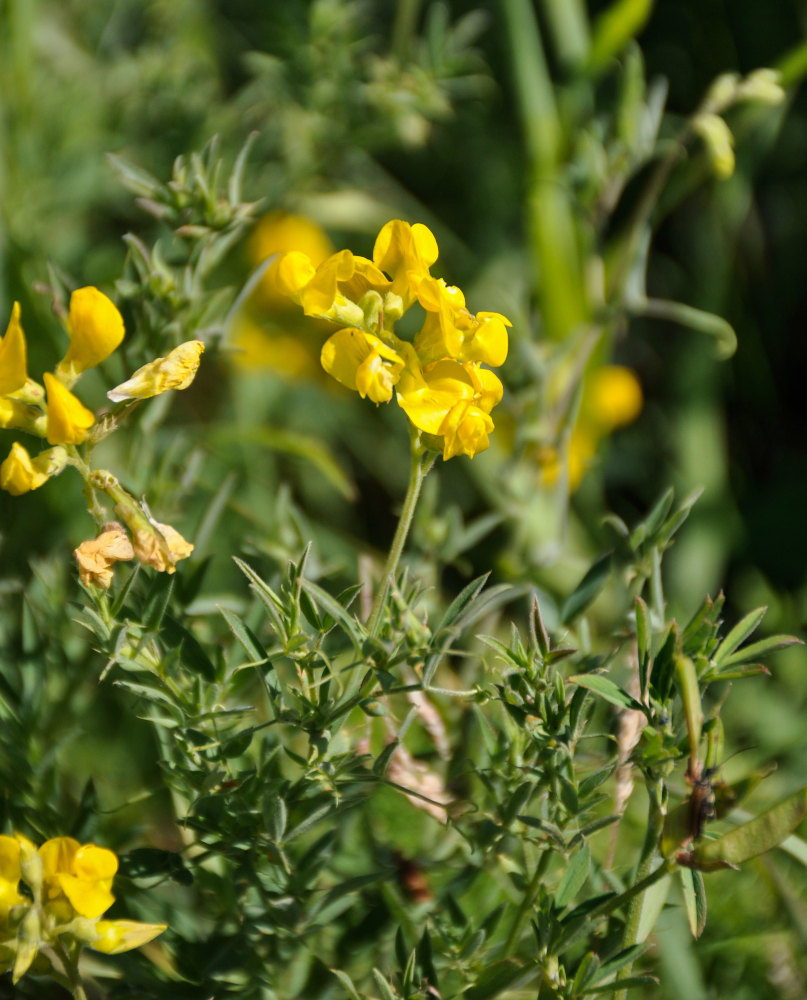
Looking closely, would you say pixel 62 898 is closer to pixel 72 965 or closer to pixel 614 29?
pixel 72 965

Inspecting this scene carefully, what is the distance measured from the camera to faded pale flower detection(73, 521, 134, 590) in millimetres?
879

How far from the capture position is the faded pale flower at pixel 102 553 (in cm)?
88

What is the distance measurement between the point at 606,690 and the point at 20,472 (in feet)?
1.93

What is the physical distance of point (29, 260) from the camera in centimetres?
181

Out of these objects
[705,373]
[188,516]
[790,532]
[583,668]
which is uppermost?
[583,668]

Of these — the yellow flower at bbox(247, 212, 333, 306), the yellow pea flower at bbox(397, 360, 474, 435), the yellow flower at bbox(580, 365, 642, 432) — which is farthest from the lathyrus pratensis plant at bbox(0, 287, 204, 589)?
the yellow flower at bbox(247, 212, 333, 306)

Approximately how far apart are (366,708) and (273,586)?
1.04 ft

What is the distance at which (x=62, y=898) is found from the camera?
917mm

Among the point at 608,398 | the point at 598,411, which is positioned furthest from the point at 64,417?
the point at 608,398

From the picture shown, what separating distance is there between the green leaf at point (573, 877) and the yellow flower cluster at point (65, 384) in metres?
0.62

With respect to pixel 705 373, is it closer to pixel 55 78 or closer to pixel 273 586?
pixel 273 586

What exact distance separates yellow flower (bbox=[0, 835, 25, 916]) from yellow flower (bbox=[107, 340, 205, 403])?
0.44 metres

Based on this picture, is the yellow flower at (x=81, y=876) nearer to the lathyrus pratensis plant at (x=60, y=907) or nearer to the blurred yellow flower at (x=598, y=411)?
the lathyrus pratensis plant at (x=60, y=907)

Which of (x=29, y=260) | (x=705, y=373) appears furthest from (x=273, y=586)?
(x=705, y=373)
